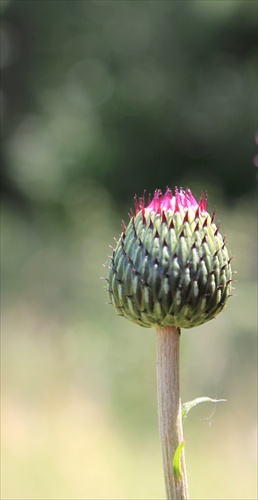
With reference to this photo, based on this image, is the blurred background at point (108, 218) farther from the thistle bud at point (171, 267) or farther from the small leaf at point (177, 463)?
the small leaf at point (177, 463)

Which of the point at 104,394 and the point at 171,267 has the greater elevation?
the point at 104,394

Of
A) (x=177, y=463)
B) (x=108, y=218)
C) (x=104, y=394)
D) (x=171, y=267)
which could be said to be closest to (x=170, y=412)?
(x=177, y=463)

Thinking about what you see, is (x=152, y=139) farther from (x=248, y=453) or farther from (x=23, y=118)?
(x=248, y=453)

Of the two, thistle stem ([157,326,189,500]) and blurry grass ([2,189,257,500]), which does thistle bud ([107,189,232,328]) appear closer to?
thistle stem ([157,326,189,500])

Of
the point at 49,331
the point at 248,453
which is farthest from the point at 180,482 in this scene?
the point at 49,331

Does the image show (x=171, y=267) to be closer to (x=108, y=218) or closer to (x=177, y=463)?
(x=177, y=463)

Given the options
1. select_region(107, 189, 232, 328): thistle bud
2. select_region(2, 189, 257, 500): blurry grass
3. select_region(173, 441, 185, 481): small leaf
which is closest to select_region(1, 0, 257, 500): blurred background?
select_region(2, 189, 257, 500): blurry grass
